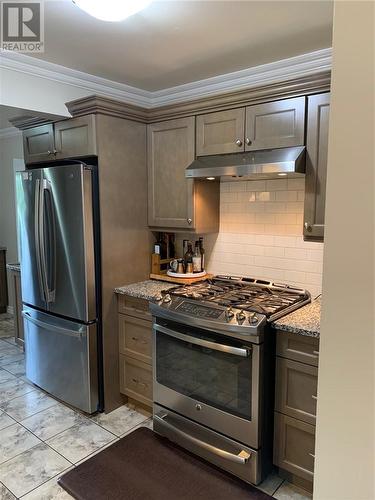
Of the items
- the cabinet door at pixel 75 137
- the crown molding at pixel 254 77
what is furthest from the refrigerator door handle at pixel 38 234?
the crown molding at pixel 254 77

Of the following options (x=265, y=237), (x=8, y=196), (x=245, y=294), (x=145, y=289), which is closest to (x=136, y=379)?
(x=145, y=289)

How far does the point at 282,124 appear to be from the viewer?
2305 mm

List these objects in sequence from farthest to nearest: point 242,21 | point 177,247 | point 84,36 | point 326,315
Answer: point 177,247
point 84,36
point 242,21
point 326,315

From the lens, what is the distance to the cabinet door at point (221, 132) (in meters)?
2.48

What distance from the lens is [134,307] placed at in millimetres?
2824

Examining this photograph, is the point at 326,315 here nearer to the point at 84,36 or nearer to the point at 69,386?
the point at 84,36

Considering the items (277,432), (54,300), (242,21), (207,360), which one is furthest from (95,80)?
(277,432)

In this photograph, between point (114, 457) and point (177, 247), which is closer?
point (114, 457)

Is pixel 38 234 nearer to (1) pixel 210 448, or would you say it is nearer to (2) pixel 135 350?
(2) pixel 135 350

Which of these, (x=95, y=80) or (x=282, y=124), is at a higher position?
(x=95, y=80)

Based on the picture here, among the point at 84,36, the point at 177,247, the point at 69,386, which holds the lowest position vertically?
the point at 69,386

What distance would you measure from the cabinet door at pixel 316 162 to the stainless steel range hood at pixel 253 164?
0.06 m

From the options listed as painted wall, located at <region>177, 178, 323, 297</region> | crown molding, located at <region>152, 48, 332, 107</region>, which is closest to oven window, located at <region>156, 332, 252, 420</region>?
painted wall, located at <region>177, 178, 323, 297</region>

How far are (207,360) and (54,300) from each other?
1349mm
